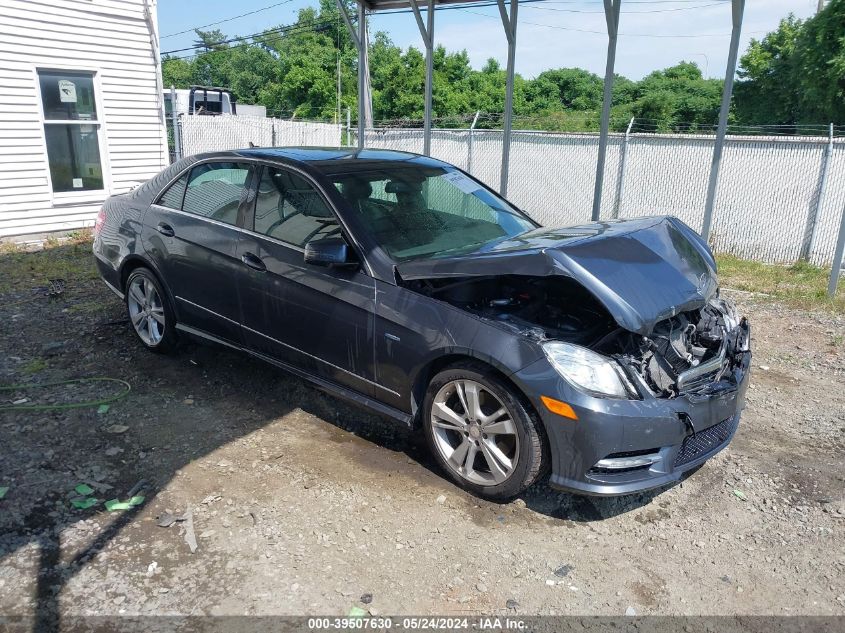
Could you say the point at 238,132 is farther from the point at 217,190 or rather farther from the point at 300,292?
the point at 300,292

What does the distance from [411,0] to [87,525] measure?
753 centimetres

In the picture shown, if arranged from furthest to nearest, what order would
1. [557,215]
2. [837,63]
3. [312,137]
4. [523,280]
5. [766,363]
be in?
[837,63] < [312,137] < [557,215] < [766,363] < [523,280]

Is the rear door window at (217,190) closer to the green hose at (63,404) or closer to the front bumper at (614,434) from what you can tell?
the green hose at (63,404)

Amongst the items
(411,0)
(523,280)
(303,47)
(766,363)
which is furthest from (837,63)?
(303,47)

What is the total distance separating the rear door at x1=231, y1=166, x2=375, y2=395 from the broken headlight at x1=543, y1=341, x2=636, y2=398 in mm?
1119

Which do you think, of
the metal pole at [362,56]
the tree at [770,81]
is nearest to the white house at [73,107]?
the metal pole at [362,56]

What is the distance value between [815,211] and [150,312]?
10.1 metres

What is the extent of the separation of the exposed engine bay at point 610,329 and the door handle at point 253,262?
1138mm

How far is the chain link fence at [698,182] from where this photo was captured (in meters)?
10.5

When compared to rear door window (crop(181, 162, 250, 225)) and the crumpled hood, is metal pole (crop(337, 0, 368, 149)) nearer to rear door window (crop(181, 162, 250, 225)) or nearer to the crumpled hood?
rear door window (crop(181, 162, 250, 225))

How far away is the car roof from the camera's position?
4355 millimetres

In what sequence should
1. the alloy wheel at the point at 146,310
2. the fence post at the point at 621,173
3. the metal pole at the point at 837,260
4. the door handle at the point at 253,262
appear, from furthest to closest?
the fence post at the point at 621,173
the metal pole at the point at 837,260
the alloy wheel at the point at 146,310
the door handle at the point at 253,262

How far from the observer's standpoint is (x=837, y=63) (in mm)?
24875

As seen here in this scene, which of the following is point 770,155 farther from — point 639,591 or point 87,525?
point 87,525
